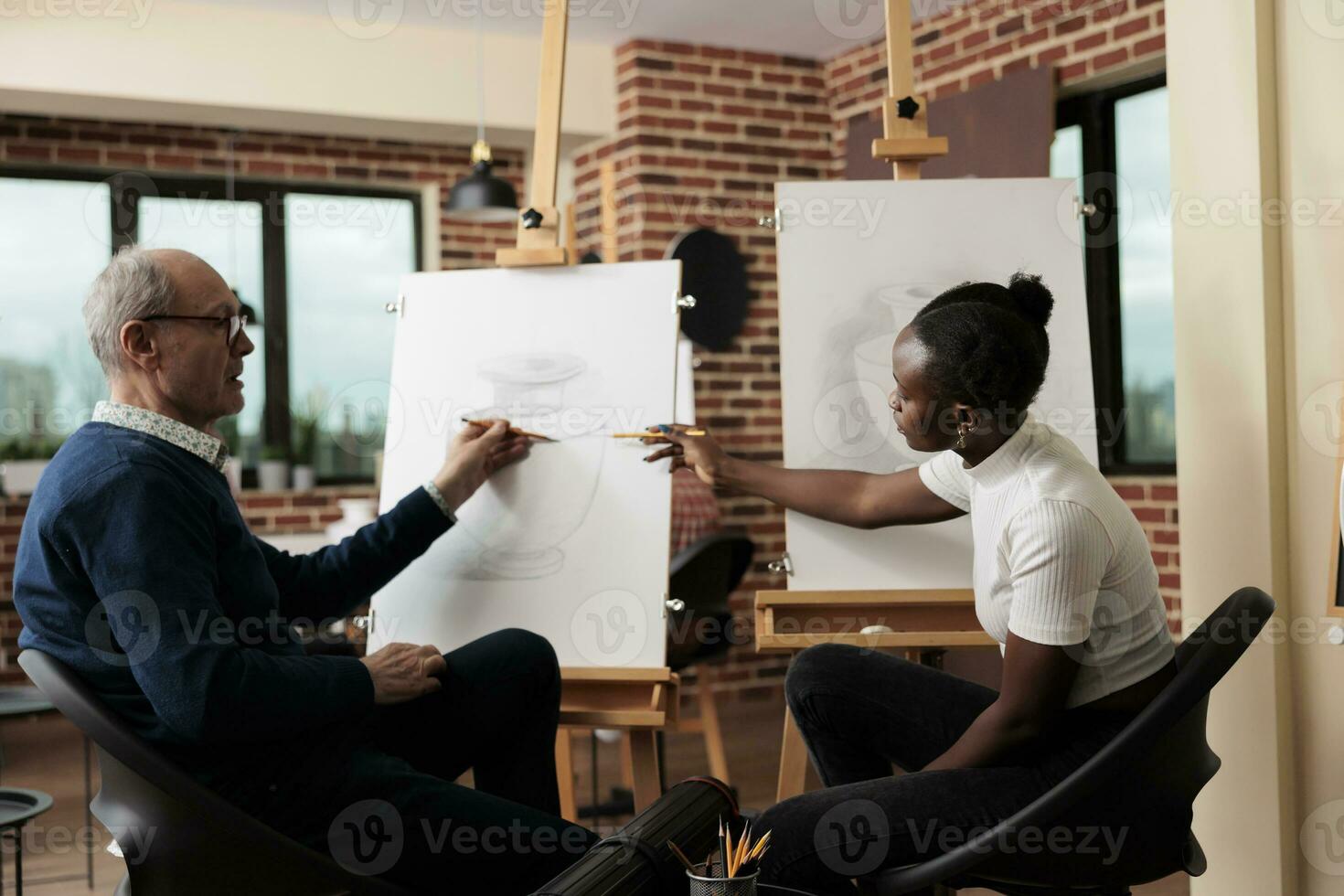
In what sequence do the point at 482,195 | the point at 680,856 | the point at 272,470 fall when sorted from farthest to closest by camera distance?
the point at 272,470, the point at 482,195, the point at 680,856

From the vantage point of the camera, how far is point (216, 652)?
1562 mm

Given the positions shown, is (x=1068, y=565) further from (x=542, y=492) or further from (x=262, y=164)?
(x=262, y=164)

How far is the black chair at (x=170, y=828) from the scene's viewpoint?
1.49 meters

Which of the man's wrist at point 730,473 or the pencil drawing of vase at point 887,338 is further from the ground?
the pencil drawing of vase at point 887,338

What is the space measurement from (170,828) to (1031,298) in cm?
141

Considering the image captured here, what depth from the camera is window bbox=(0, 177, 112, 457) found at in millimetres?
5078

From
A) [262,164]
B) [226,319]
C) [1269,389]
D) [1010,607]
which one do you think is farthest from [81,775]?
[1269,389]

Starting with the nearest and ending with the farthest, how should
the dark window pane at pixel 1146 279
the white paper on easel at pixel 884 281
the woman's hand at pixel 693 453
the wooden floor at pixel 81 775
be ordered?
1. the woman's hand at pixel 693 453
2. the white paper on easel at pixel 884 281
3. the wooden floor at pixel 81 775
4. the dark window pane at pixel 1146 279

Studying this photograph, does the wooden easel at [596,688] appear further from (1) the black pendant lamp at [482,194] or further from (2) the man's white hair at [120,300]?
(1) the black pendant lamp at [482,194]

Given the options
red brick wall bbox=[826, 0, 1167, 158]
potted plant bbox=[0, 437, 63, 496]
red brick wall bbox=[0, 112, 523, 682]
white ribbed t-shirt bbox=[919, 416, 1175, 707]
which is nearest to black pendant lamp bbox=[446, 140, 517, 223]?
red brick wall bbox=[0, 112, 523, 682]

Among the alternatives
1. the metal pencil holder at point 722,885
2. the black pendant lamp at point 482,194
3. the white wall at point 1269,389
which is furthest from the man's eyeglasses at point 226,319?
the black pendant lamp at point 482,194

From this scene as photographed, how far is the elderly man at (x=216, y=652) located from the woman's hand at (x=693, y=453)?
0.58 m

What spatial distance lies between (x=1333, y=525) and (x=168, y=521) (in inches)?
73.1

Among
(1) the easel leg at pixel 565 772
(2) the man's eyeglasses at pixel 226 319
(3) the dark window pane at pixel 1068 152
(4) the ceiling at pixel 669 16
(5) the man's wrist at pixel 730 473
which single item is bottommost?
(1) the easel leg at pixel 565 772
